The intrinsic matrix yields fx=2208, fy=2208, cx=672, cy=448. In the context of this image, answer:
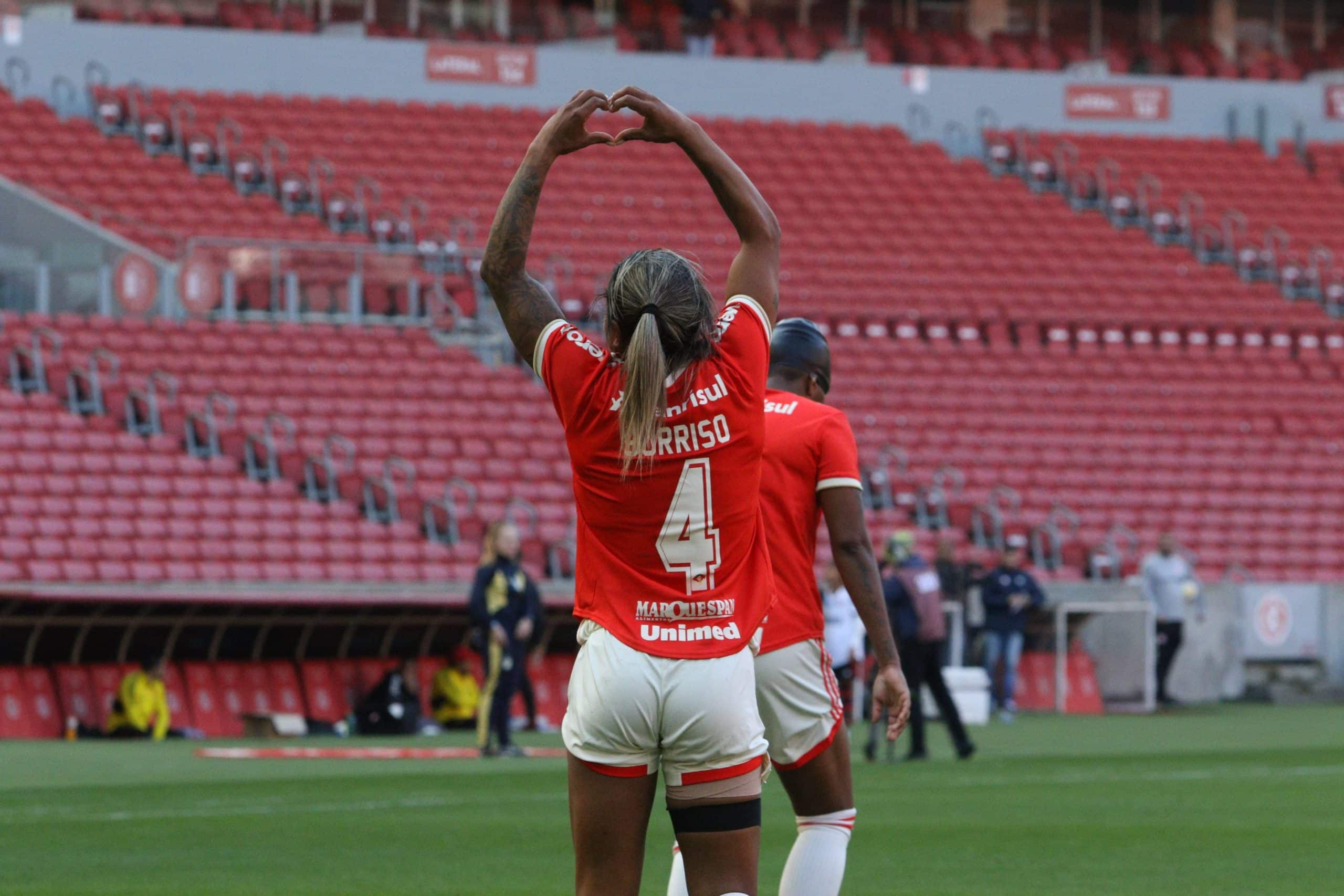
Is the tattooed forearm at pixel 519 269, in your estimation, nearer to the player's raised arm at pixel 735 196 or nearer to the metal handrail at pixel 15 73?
the player's raised arm at pixel 735 196

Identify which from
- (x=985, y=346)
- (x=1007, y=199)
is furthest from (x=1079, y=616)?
(x=1007, y=199)

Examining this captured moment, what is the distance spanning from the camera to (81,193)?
29375 mm

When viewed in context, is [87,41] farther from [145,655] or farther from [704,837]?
[704,837]

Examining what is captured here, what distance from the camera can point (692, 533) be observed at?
15.4ft

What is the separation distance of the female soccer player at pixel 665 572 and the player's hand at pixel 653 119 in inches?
1.1

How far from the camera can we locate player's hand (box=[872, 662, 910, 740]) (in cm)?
585

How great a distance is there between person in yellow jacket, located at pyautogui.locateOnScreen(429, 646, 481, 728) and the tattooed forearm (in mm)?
16500

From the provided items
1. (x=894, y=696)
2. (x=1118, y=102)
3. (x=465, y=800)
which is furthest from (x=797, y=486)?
(x=1118, y=102)

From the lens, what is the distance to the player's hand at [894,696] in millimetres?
5848

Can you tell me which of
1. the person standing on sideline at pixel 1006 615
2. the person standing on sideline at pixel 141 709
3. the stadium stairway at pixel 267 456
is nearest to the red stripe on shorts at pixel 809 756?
the person standing on sideline at pixel 141 709

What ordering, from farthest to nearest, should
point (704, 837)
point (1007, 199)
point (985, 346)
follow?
point (1007, 199) → point (985, 346) → point (704, 837)

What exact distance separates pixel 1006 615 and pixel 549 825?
40.2 feet

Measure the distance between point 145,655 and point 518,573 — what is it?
423cm

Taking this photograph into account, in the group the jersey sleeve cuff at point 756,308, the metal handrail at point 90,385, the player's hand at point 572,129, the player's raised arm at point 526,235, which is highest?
the player's hand at point 572,129
